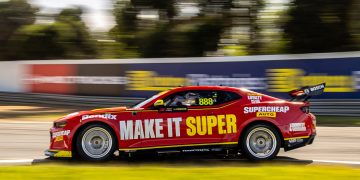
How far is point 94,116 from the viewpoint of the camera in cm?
884

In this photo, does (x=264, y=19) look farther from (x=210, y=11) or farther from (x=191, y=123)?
(x=191, y=123)

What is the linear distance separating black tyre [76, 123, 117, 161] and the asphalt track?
105cm

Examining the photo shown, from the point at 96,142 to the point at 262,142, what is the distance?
2780 mm

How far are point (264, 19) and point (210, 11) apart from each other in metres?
2.98

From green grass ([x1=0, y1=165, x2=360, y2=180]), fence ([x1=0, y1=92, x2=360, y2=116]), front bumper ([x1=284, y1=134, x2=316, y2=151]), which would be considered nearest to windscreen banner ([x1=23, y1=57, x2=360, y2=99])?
fence ([x1=0, y1=92, x2=360, y2=116])

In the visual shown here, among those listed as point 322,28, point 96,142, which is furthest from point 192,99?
point 322,28

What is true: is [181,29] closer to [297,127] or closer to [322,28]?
[322,28]

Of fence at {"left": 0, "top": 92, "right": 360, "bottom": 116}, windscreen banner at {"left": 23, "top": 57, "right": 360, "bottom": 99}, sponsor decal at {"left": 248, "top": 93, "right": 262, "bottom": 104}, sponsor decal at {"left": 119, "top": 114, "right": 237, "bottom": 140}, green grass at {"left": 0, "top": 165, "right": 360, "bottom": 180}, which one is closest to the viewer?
green grass at {"left": 0, "top": 165, "right": 360, "bottom": 180}

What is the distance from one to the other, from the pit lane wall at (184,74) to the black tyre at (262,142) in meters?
10.1

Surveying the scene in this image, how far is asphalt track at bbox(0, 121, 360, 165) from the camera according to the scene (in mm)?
9492

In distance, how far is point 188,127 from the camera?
879 centimetres

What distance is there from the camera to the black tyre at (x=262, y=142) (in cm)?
886

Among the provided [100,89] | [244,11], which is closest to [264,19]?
[244,11]

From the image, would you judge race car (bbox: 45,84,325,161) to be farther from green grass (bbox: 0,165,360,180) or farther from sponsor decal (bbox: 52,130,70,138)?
green grass (bbox: 0,165,360,180)
